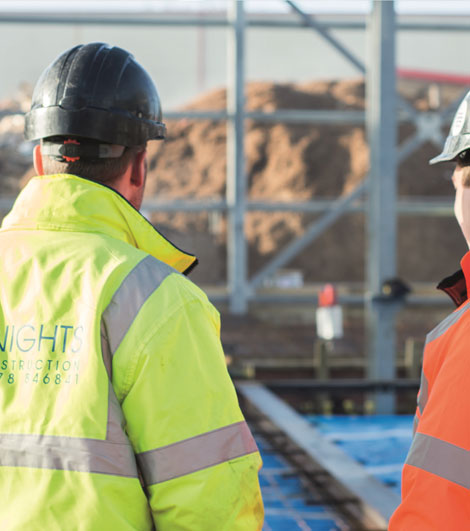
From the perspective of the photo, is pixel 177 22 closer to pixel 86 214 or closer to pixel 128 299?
pixel 86 214

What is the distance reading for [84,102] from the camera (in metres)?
1.59

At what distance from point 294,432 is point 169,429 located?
3.61 m

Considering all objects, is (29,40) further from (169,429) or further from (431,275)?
(169,429)

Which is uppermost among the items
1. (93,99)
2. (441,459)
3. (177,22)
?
(177,22)

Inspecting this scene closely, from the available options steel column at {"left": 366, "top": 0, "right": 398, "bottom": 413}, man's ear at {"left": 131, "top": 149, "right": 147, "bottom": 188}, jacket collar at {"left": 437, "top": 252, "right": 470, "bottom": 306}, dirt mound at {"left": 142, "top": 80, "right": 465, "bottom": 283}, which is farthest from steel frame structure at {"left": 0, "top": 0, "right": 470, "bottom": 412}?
dirt mound at {"left": 142, "top": 80, "right": 465, "bottom": 283}

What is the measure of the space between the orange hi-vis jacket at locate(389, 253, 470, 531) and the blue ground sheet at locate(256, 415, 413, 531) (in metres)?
2.15

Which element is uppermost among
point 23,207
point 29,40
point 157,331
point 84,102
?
point 29,40

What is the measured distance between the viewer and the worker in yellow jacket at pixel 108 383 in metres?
1.29

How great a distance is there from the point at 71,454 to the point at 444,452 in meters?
0.60

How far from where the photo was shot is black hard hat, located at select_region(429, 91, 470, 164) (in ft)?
5.76

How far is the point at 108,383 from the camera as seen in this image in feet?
4.29

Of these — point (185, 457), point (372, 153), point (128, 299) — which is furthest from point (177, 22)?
point (185, 457)

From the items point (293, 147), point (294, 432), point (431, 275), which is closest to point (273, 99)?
point (293, 147)

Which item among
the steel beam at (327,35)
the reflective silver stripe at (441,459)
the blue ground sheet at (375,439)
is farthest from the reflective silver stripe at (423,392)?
the steel beam at (327,35)
